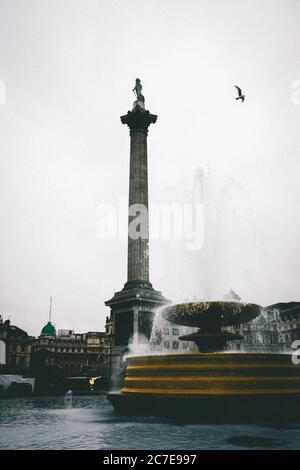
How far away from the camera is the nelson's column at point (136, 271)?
22516 mm

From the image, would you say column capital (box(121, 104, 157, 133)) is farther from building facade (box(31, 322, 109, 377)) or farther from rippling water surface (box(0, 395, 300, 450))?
building facade (box(31, 322, 109, 377))

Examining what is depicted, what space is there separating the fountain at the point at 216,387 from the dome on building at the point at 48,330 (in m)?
78.5

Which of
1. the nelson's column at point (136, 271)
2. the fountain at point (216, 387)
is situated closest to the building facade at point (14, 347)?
the nelson's column at point (136, 271)

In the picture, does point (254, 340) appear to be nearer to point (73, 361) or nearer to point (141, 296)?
point (73, 361)

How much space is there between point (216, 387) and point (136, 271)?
16.3 m

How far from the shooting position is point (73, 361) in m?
76.1

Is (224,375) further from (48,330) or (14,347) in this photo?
(48,330)

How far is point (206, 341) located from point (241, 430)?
465 centimetres

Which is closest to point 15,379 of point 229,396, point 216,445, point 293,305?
point 229,396

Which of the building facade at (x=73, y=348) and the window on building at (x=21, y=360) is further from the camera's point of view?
the building facade at (x=73, y=348)

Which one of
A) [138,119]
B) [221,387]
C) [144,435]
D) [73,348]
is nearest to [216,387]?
[221,387]

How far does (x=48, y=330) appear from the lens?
279 ft

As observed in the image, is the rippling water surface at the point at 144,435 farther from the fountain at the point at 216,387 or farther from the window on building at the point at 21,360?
the window on building at the point at 21,360

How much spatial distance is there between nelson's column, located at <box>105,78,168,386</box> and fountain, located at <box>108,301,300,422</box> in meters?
12.2
